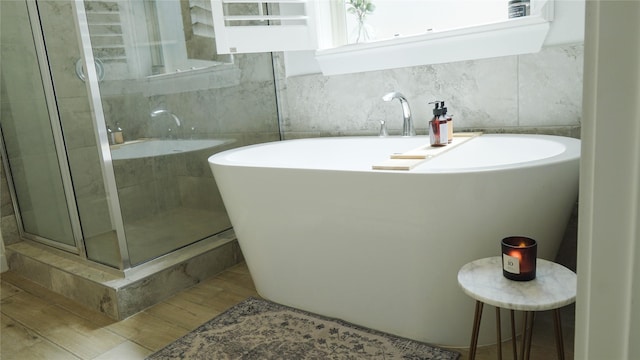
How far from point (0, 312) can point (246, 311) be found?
127cm

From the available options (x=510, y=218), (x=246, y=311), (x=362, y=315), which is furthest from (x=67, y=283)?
(x=510, y=218)

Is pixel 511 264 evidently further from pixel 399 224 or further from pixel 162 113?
pixel 162 113

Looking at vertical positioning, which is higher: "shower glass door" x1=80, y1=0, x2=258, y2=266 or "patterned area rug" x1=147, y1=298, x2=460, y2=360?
"shower glass door" x1=80, y1=0, x2=258, y2=266

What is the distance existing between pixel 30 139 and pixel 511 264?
253 cm

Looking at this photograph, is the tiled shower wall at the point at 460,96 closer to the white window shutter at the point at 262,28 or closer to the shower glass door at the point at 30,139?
the white window shutter at the point at 262,28

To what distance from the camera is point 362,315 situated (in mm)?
1705

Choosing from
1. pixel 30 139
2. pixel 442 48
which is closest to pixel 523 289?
pixel 442 48

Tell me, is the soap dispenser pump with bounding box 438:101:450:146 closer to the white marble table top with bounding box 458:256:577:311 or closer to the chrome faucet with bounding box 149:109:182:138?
the white marble table top with bounding box 458:256:577:311

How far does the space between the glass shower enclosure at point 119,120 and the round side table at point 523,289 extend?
1599mm

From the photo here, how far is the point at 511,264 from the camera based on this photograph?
1.19 metres

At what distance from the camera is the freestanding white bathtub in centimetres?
133

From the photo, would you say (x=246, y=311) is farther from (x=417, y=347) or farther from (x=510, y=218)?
(x=510, y=218)

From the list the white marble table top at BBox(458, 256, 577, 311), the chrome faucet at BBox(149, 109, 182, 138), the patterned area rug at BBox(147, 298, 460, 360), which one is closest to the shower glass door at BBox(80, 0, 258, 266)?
the chrome faucet at BBox(149, 109, 182, 138)

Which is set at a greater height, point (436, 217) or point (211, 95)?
point (211, 95)
